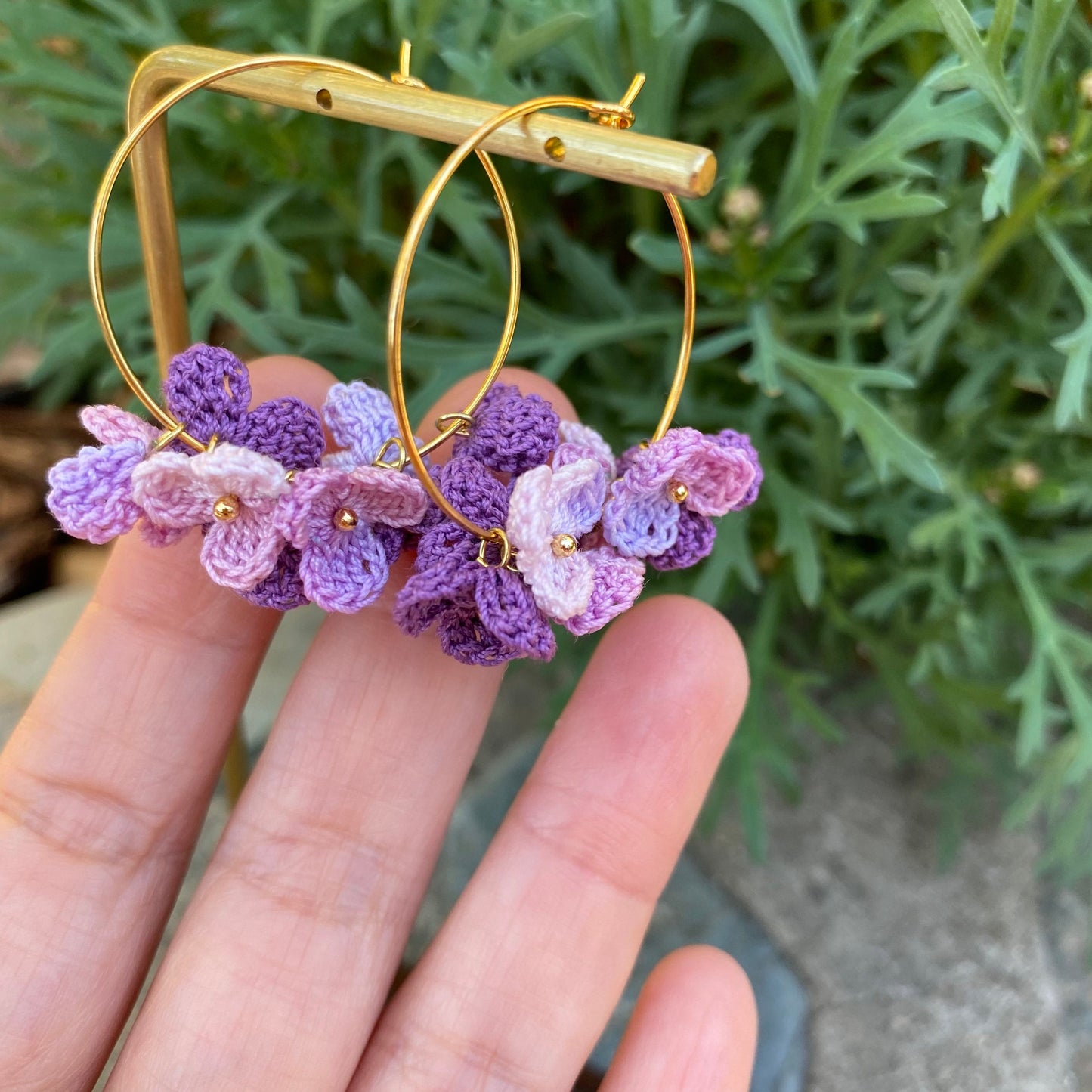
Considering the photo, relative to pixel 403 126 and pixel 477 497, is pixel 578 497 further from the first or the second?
pixel 403 126

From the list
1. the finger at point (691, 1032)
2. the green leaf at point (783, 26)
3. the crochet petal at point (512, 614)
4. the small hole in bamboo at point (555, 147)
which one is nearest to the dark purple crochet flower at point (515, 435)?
the crochet petal at point (512, 614)

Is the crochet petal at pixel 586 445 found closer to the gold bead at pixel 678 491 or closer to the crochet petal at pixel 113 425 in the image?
the gold bead at pixel 678 491

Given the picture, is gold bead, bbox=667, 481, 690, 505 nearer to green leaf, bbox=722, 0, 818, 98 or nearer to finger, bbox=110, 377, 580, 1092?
finger, bbox=110, 377, 580, 1092

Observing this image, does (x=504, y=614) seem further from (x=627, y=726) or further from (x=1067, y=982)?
(x=1067, y=982)

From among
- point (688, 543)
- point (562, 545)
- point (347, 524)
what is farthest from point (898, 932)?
point (347, 524)

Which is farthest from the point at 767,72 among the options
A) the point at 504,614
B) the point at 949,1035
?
the point at 949,1035

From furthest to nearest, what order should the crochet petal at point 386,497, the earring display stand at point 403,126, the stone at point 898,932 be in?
the stone at point 898,932 < the crochet petal at point 386,497 < the earring display stand at point 403,126
